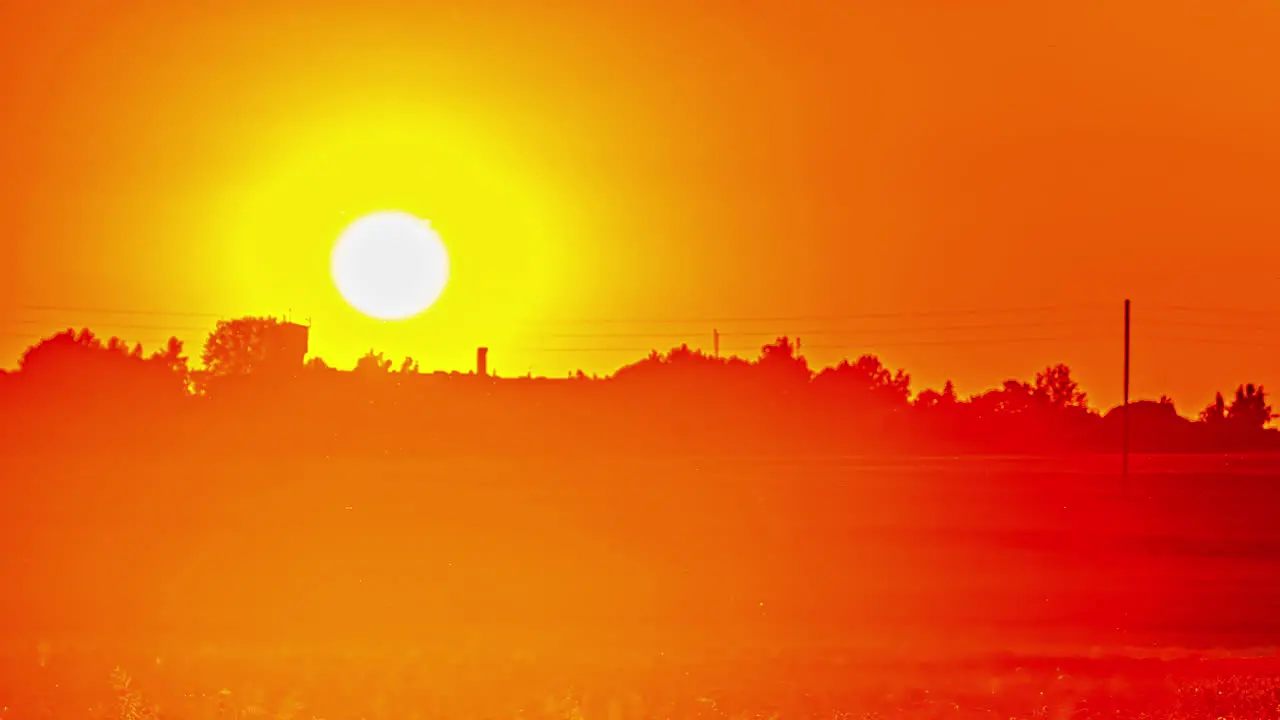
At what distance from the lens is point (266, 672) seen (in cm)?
2723

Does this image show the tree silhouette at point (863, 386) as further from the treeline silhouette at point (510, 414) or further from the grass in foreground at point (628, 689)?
the grass in foreground at point (628, 689)

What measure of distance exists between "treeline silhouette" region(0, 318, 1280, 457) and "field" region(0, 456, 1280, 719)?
2730 cm

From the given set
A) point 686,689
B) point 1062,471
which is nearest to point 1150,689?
point 686,689

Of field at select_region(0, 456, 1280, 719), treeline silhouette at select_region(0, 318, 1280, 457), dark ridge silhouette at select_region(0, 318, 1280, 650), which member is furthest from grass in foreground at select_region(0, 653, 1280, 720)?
treeline silhouette at select_region(0, 318, 1280, 457)

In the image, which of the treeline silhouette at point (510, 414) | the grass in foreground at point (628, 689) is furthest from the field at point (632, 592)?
the treeline silhouette at point (510, 414)

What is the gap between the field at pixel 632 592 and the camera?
83.0 ft

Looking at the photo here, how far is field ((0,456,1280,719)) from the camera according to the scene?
2531cm

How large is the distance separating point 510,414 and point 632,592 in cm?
8535

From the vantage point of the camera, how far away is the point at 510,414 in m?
128

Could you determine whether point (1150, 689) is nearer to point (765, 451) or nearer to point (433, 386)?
point (765, 451)

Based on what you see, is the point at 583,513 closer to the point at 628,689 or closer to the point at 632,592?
the point at 632,592

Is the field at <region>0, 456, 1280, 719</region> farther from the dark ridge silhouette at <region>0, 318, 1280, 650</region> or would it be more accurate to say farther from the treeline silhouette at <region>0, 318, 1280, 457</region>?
the treeline silhouette at <region>0, 318, 1280, 457</region>

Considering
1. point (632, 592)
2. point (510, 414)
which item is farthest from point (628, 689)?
point (510, 414)

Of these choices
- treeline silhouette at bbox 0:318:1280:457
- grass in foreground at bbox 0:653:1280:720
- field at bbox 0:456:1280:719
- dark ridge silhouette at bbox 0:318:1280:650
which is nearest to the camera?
grass in foreground at bbox 0:653:1280:720
